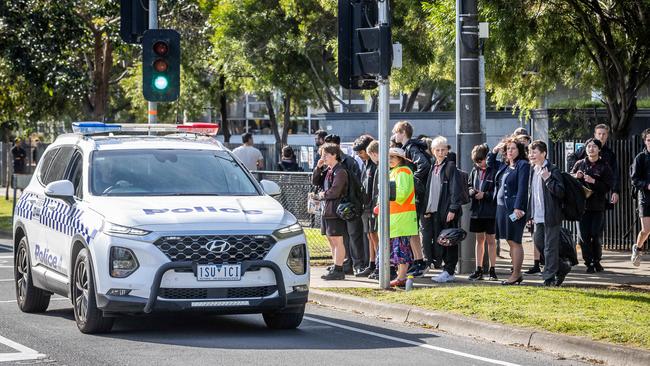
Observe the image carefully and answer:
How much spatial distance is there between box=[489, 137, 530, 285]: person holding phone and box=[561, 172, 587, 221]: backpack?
0.50m

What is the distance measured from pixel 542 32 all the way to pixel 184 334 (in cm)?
1037

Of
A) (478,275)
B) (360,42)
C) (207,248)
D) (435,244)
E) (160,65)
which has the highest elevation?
(160,65)

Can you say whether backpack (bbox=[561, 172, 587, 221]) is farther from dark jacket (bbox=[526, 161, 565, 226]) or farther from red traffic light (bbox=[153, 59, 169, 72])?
red traffic light (bbox=[153, 59, 169, 72])

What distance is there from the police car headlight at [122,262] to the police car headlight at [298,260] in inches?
54.1

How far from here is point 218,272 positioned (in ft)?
36.2

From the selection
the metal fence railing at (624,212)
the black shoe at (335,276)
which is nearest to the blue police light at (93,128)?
the black shoe at (335,276)

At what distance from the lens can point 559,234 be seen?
587 inches

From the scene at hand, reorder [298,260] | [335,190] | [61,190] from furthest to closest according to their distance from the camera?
[335,190] → [61,190] → [298,260]

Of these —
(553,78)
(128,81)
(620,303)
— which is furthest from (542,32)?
(128,81)

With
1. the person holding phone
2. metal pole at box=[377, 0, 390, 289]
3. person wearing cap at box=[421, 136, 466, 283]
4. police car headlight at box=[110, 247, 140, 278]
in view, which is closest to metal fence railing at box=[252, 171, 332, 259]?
person wearing cap at box=[421, 136, 466, 283]

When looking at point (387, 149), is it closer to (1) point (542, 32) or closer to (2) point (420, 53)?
(1) point (542, 32)

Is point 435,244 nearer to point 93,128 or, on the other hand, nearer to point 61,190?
point 93,128

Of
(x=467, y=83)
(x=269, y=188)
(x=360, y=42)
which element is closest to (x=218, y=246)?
(x=269, y=188)

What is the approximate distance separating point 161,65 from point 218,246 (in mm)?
8045
